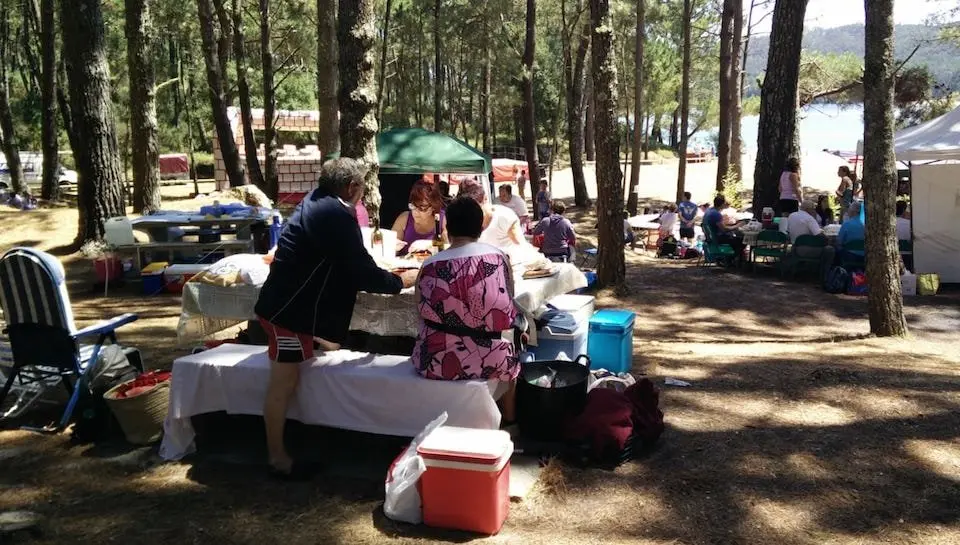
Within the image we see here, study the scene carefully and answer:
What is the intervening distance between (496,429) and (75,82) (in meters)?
10.5

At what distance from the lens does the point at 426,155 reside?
11.7m

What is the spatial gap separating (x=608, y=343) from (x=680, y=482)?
1774mm

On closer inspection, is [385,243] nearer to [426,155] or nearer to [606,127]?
[606,127]

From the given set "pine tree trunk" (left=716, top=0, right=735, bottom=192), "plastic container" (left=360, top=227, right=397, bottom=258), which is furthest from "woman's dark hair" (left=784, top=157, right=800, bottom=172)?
"plastic container" (left=360, top=227, right=397, bottom=258)

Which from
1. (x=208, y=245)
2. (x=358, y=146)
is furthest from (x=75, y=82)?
(x=358, y=146)

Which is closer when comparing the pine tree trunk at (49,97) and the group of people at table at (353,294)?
the group of people at table at (353,294)

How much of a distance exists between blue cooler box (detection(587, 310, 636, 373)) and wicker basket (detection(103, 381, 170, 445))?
291cm

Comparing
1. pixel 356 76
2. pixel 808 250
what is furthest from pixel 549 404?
pixel 808 250

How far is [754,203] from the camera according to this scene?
15.5 meters

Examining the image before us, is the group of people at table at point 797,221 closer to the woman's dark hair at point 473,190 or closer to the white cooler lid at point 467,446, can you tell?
the woman's dark hair at point 473,190

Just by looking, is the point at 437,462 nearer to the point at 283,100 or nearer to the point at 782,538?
the point at 782,538

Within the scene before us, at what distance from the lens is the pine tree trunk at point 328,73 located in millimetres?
14109

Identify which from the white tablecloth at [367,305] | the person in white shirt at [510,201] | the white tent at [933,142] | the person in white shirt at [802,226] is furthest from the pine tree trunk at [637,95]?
the white tablecloth at [367,305]

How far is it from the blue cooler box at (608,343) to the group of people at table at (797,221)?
17.1 feet
